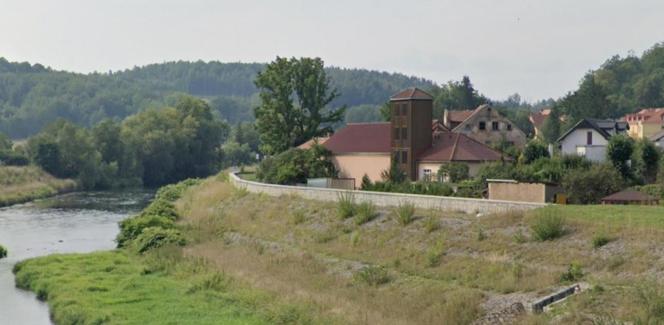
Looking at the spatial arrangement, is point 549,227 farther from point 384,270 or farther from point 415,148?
point 415,148

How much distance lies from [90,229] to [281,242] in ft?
76.2

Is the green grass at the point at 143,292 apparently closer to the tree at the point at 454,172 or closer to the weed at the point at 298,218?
the weed at the point at 298,218

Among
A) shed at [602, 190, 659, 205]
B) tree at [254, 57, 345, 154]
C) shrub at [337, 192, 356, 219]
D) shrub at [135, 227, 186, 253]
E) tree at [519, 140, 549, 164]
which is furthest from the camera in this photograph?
tree at [254, 57, 345, 154]

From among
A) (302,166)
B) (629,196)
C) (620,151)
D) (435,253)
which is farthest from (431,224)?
(302,166)

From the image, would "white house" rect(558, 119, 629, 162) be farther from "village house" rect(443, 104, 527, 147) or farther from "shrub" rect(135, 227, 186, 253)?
"shrub" rect(135, 227, 186, 253)

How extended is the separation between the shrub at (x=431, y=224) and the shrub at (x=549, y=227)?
20.2 feet

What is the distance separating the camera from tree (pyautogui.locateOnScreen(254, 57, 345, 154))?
8221cm

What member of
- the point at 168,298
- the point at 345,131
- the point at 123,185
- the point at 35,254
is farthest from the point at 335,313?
the point at 123,185

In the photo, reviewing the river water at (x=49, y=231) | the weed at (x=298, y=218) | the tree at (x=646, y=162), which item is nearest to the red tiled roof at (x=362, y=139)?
the weed at (x=298, y=218)

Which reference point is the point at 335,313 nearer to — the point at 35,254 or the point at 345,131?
the point at 35,254

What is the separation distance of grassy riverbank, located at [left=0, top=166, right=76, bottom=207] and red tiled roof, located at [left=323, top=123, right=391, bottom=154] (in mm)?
39978

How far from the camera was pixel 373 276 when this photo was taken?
33719 mm

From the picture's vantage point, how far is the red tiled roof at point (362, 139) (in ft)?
214

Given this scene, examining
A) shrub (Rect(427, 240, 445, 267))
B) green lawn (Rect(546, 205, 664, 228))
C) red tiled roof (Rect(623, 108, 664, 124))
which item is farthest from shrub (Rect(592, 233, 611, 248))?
red tiled roof (Rect(623, 108, 664, 124))
